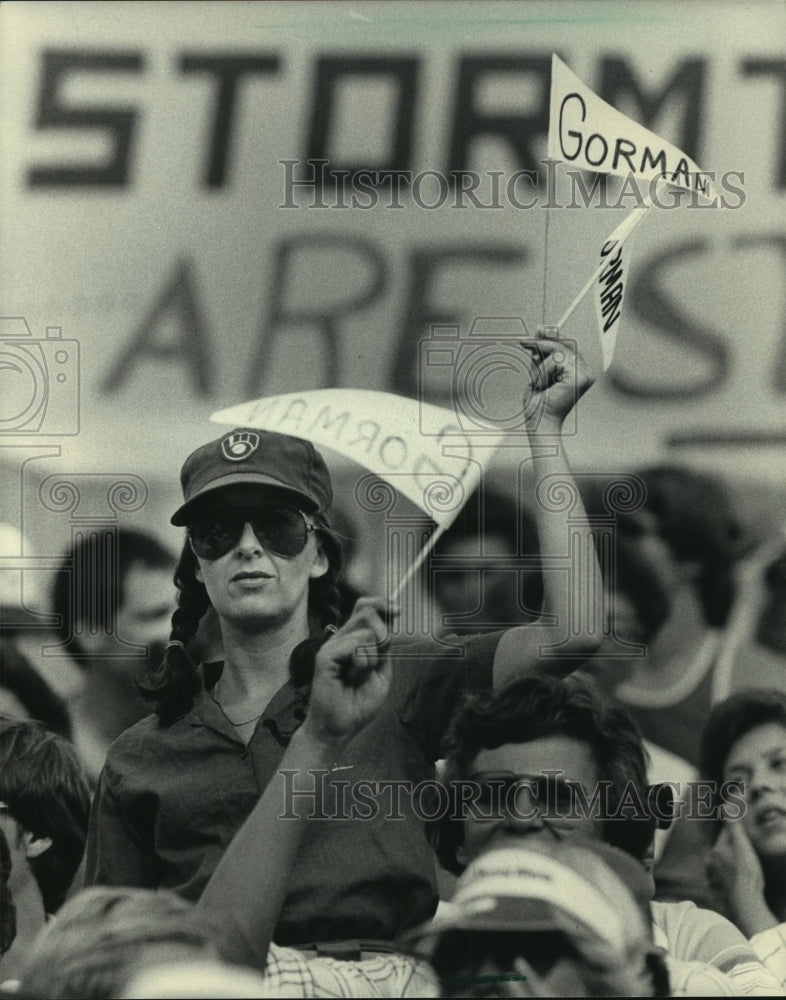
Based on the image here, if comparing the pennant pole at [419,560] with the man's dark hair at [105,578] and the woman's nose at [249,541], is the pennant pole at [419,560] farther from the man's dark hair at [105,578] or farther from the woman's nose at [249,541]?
the man's dark hair at [105,578]

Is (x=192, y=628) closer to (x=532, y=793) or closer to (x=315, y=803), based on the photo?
(x=315, y=803)

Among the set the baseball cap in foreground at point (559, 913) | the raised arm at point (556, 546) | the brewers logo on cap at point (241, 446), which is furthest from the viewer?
the brewers logo on cap at point (241, 446)

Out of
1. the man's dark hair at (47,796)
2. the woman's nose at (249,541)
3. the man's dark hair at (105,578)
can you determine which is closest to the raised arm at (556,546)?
the woman's nose at (249,541)

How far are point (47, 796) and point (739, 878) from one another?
1955 millimetres

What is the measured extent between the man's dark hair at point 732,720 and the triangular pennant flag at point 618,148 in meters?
1.44

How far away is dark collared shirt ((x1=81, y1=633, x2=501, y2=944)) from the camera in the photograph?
4766mm

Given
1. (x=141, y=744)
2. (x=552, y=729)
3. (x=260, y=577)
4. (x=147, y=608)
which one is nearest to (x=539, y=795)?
(x=552, y=729)

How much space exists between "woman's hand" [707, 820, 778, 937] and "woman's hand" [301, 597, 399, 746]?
3.39 ft

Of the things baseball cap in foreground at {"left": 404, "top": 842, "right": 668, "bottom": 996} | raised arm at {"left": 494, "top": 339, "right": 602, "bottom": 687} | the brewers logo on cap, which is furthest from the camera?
the brewers logo on cap

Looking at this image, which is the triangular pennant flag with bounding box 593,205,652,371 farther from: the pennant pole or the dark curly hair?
the dark curly hair

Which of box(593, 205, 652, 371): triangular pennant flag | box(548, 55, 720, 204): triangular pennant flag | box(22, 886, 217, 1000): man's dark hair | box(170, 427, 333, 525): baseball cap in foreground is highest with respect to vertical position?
box(548, 55, 720, 204): triangular pennant flag

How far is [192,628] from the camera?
4.96 m

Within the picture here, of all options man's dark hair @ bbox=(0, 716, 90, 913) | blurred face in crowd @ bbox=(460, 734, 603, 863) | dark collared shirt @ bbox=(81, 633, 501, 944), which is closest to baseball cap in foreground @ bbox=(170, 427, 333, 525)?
dark collared shirt @ bbox=(81, 633, 501, 944)

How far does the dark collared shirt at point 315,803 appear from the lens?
4.77 metres
